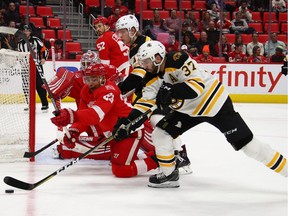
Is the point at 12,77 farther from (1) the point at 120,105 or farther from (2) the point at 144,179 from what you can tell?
(2) the point at 144,179

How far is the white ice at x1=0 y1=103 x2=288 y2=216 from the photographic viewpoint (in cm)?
373

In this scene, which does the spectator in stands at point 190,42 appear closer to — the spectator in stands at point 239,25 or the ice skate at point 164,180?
the spectator in stands at point 239,25

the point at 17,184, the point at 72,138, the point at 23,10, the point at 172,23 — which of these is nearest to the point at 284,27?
the point at 172,23

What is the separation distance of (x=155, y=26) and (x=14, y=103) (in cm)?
496

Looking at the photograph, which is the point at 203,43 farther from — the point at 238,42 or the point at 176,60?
the point at 176,60

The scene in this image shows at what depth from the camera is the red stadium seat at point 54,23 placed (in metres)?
10.8

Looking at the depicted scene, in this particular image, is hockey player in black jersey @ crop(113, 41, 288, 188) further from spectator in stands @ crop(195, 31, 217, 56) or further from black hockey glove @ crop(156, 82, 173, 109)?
spectator in stands @ crop(195, 31, 217, 56)

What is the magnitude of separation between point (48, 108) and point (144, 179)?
4.30 metres

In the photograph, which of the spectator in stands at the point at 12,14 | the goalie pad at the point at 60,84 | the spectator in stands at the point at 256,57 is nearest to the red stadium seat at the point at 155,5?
the spectator in stands at the point at 256,57

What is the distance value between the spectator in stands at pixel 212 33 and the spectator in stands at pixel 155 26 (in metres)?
0.73

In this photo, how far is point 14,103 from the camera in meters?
6.36

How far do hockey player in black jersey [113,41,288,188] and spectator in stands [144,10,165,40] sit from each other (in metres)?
6.59

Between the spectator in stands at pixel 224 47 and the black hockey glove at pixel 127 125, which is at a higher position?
the black hockey glove at pixel 127 125

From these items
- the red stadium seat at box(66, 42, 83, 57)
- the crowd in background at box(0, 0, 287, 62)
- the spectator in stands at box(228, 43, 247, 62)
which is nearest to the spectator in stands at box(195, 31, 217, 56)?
the crowd in background at box(0, 0, 287, 62)
